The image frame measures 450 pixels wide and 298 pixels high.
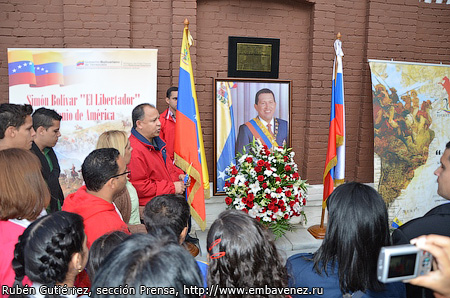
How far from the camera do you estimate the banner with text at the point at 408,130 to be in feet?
16.1

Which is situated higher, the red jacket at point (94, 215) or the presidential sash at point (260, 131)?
the presidential sash at point (260, 131)

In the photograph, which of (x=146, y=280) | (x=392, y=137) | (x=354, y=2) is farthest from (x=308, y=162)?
(x=146, y=280)

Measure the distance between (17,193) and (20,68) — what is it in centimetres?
299

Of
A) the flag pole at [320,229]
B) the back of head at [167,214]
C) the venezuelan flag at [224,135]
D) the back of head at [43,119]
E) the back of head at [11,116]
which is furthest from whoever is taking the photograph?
the venezuelan flag at [224,135]

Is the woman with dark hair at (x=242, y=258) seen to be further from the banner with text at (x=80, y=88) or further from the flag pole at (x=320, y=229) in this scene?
the flag pole at (x=320, y=229)

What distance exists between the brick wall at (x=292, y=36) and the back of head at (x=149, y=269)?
12.7ft

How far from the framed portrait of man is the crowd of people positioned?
2749mm

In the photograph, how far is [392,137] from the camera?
498 cm

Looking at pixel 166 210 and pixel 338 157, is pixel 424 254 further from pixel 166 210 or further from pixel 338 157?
pixel 338 157

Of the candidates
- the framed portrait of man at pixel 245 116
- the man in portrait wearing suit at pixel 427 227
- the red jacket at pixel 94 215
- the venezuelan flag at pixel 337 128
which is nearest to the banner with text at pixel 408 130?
the venezuelan flag at pixel 337 128

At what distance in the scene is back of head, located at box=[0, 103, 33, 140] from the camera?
8.67ft

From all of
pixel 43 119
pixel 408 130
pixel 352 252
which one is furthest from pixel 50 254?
pixel 408 130

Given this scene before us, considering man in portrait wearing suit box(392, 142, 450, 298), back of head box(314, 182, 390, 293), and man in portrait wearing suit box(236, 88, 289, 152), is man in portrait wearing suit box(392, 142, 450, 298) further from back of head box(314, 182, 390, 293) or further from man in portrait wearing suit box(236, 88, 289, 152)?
man in portrait wearing suit box(236, 88, 289, 152)

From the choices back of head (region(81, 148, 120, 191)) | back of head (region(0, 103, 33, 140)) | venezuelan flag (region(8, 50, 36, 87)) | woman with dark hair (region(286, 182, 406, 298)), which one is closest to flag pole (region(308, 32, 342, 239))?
woman with dark hair (region(286, 182, 406, 298))
